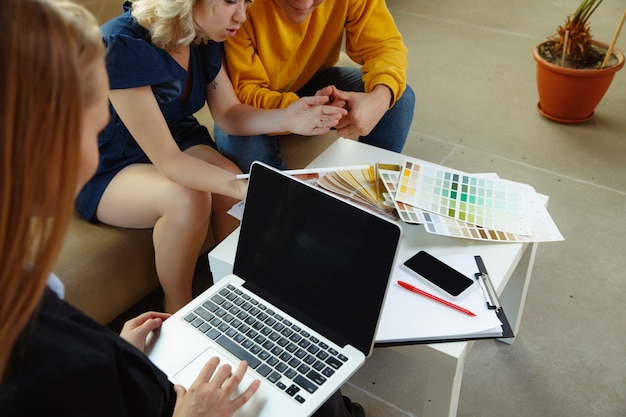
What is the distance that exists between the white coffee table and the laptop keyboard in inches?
5.6

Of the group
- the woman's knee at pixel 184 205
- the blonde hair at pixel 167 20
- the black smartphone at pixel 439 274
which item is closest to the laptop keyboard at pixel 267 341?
the black smartphone at pixel 439 274

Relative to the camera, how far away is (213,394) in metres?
0.90

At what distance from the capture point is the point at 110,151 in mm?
1495

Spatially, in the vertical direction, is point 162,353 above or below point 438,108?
above

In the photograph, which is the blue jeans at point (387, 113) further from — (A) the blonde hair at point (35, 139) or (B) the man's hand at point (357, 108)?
(A) the blonde hair at point (35, 139)

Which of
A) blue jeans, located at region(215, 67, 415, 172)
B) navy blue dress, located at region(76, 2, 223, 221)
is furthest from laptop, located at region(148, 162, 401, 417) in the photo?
blue jeans, located at region(215, 67, 415, 172)

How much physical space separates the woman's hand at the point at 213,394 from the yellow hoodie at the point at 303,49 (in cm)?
86

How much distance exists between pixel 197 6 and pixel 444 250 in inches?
27.9

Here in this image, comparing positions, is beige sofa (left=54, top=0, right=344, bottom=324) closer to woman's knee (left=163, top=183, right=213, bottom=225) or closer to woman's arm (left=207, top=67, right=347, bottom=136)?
woman's knee (left=163, top=183, right=213, bottom=225)

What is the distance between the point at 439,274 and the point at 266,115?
0.62 metres

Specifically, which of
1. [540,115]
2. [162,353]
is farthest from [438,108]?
[162,353]

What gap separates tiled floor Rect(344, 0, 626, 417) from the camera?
5.01 feet

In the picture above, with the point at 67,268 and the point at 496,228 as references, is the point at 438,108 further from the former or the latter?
the point at 67,268

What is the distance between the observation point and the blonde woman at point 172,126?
4.43ft
